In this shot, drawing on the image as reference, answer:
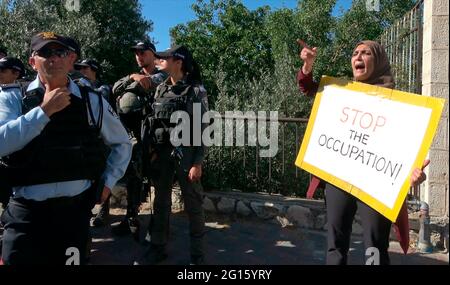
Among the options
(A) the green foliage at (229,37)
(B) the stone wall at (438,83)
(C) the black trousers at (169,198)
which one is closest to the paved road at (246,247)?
(C) the black trousers at (169,198)

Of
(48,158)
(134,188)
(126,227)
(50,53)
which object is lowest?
(126,227)

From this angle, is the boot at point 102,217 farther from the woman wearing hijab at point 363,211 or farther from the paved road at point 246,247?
the woman wearing hijab at point 363,211

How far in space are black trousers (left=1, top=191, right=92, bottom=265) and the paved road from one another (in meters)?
1.74

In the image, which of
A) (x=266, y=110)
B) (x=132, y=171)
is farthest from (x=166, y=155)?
(x=266, y=110)

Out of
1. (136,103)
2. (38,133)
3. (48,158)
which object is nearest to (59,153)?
(48,158)

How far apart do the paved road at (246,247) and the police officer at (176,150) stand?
340mm

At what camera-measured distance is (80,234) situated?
90.7 inches

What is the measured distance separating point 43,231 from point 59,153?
426 millimetres

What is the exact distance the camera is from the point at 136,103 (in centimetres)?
418

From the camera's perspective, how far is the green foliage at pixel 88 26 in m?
11.0

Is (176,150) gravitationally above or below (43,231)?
above

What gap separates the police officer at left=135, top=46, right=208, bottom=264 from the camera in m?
3.57

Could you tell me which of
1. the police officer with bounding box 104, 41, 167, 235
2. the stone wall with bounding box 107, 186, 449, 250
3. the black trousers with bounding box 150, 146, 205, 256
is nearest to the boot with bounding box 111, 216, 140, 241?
the police officer with bounding box 104, 41, 167, 235

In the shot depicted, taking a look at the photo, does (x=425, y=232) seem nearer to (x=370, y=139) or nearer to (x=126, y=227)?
(x=370, y=139)
